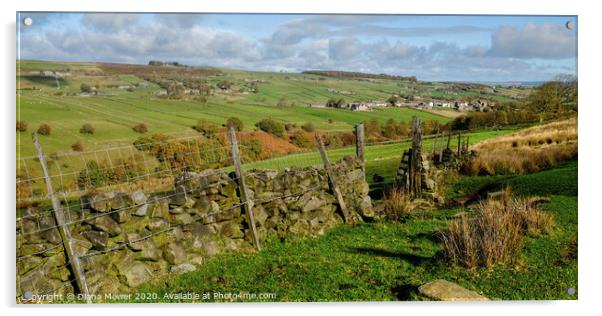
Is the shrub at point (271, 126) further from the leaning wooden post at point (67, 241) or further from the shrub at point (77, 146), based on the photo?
the leaning wooden post at point (67, 241)

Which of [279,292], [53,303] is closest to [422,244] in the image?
[279,292]

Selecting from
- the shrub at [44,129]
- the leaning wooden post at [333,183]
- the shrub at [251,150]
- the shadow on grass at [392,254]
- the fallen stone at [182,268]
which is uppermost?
the shrub at [44,129]

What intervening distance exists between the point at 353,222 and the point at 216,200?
2917mm

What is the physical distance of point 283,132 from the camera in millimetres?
9500

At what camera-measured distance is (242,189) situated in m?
8.88

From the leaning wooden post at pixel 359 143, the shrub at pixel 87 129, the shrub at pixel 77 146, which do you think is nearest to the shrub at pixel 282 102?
the leaning wooden post at pixel 359 143

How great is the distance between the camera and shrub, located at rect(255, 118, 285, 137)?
357 inches

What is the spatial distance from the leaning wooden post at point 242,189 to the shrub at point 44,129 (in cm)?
260

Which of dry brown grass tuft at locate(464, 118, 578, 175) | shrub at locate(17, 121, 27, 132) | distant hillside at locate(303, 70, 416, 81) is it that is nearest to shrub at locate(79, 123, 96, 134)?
shrub at locate(17, 121, 27, 132)

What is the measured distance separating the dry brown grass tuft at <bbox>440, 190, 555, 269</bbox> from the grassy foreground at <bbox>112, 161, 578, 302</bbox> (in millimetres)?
147

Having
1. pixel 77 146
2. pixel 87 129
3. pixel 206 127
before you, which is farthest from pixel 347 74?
pixel 77 146

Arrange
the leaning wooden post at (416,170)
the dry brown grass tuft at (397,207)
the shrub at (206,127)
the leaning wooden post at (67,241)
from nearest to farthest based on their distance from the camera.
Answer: the leaning wooden post at (67,241)
the shrub at (206,127)
the dry brown grass tuft at (397,207)
the leaning wooden post at (416,170)

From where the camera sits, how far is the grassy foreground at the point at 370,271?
708cm

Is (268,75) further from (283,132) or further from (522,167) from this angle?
(522,167)
